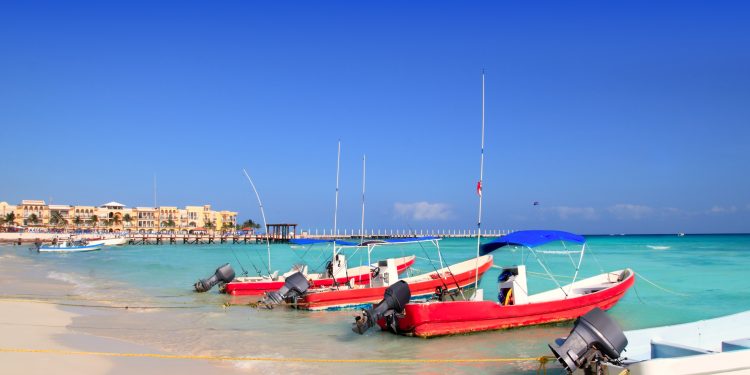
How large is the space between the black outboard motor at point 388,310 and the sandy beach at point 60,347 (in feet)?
11.1

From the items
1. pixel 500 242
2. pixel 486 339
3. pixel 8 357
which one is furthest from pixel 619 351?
pixel 8 357

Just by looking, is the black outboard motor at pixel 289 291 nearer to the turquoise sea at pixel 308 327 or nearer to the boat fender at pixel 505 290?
the turquoise sea at pixel 308 327

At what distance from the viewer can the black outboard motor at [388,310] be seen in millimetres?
13445

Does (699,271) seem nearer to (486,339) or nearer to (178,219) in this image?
(486,339)

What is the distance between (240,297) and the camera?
23.7 m

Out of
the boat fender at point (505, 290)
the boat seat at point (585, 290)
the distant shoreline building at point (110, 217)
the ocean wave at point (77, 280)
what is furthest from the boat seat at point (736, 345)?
the distant shoreline building at point (110, 217)

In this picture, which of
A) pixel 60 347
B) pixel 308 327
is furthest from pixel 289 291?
pixel 60 347

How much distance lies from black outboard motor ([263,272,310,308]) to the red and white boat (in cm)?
456

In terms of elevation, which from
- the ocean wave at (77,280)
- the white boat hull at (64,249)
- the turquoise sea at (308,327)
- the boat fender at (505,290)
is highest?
the boat fender at (505,290)

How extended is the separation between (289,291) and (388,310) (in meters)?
5.55

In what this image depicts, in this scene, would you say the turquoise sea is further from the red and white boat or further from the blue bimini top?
the blue bimini top

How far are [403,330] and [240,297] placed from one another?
1117 centimetres

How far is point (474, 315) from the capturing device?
14453 mm

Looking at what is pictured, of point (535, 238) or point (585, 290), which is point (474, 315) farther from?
point (585, 290)
